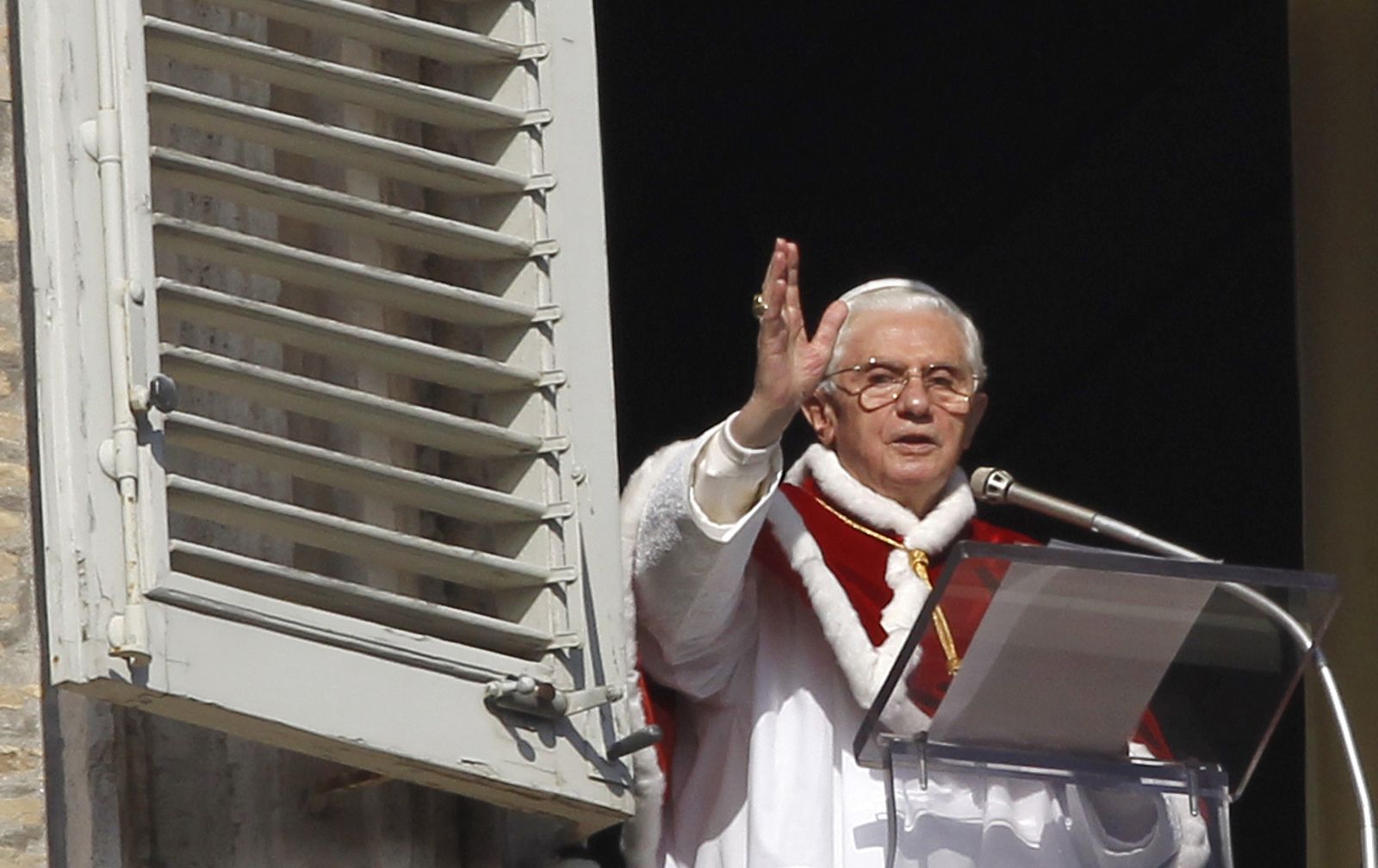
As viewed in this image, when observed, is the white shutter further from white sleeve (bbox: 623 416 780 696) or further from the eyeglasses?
the eyeglasses

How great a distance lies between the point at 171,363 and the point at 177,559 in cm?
23

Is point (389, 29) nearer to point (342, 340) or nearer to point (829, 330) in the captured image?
point (342, 340)

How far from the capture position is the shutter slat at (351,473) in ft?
14.1

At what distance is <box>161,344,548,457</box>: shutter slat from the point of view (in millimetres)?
4331

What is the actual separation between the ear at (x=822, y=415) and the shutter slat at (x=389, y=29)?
0.88m

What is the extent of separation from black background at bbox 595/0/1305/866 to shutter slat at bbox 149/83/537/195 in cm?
286

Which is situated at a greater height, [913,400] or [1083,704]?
[913,400]

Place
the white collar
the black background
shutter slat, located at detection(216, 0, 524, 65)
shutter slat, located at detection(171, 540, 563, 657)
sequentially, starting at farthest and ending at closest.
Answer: the black background → the white collar → shutter slat, located at detection(216, 0, 524, 65) → shutter slat, located at detection(171, 540, 563, 657)

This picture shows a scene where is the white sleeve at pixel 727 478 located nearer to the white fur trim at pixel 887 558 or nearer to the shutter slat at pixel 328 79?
the white fur trim at pixel 887 558

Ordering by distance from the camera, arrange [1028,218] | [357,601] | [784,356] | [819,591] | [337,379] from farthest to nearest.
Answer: [1028,218], [819,591], [784,356], [337,379], [357,601]

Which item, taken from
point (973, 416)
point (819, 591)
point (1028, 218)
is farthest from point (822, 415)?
point (1028, 218)

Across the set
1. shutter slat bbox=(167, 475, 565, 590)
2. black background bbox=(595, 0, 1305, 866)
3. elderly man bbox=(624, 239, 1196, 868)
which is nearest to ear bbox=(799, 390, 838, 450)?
elderly man bbox=(624, 239, 1196, 868)

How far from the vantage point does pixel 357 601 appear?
440 centimetres

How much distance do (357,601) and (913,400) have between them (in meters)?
1.20
